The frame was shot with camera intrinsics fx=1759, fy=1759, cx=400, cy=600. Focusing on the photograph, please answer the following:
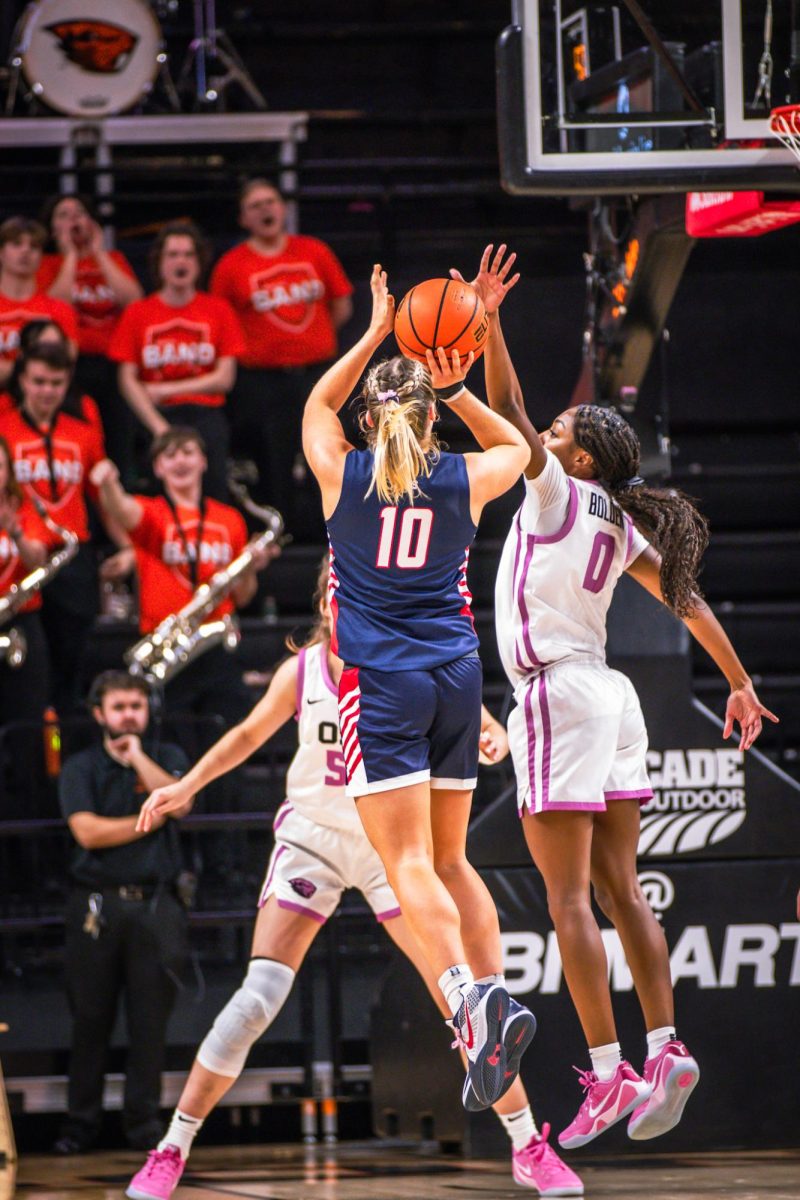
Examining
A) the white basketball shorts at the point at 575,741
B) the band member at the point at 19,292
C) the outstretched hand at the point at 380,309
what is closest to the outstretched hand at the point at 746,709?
the white basketball shorts at the point at 575,741

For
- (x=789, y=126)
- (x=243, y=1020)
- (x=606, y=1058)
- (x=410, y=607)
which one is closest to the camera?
(x=410, y=607)

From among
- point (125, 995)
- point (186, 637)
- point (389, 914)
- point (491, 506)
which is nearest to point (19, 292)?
point (186, 637)

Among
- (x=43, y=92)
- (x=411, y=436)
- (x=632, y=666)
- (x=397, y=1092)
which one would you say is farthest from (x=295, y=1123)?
(x=43, y=92)

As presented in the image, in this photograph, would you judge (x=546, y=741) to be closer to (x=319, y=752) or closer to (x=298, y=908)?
(x=319, y=752)

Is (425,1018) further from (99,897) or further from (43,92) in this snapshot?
(43,92)

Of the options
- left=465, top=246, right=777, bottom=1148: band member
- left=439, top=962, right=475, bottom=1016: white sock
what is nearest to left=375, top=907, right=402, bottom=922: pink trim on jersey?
left=465, top=246, right=777, bottom=1148: band member

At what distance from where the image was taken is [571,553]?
5387 mm

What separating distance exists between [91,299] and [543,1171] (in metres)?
5.76

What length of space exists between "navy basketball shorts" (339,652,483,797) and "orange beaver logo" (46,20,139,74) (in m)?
6.52

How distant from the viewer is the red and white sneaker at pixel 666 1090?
521 cm

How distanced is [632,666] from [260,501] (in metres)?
3.51

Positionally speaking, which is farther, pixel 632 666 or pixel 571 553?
pixel 632 666

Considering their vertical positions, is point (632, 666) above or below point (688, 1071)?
above

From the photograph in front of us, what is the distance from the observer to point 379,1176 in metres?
6.52
